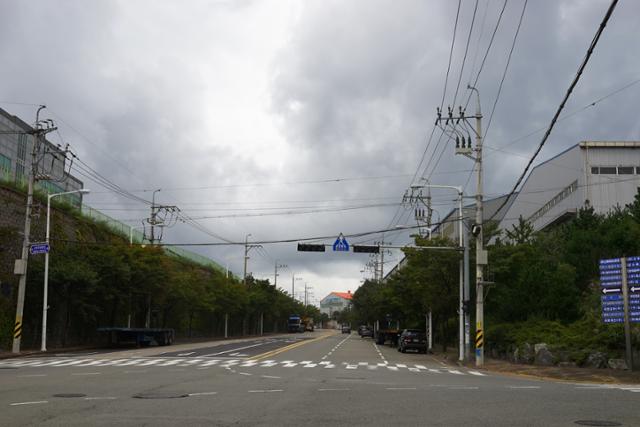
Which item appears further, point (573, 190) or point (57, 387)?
point (573, 190)

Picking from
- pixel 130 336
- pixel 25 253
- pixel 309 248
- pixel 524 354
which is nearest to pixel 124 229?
pixel 130 336

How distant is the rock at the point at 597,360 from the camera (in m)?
24.8

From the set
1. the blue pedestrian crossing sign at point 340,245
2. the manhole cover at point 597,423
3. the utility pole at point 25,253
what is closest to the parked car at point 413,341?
the blue pedestrian crossing sign at point 340,245

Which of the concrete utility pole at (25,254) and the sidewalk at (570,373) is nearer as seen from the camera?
the sidewalk at (570,373)

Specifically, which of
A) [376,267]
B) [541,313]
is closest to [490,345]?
[541,313]

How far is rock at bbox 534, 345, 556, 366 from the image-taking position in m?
27.3

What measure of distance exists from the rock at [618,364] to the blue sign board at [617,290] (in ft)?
5.29

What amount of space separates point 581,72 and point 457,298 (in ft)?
91.4

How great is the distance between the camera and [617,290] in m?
23.9

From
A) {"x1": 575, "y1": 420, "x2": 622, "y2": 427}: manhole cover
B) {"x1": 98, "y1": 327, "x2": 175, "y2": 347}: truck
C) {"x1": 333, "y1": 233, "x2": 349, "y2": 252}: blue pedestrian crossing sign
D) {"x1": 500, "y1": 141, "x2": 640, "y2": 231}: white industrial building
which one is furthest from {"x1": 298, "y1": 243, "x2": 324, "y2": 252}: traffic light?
{"x1": 500, "y1": 141, "x2": 640, "y2": 231}: white industrial building

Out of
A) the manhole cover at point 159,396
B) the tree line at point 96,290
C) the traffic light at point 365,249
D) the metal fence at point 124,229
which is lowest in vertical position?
the manhole cover at point 159,396

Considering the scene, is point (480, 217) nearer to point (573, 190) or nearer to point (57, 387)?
point (57, 387)

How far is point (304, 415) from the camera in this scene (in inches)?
441

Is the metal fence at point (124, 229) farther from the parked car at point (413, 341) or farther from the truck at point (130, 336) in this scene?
the parked car at point (413, 341)
